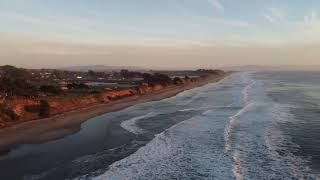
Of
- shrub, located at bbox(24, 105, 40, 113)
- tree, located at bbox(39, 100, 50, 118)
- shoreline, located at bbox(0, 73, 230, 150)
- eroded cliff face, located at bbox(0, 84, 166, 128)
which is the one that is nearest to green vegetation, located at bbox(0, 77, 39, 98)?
eroded cliff face, located at bbox(0, 84, 166, 128)

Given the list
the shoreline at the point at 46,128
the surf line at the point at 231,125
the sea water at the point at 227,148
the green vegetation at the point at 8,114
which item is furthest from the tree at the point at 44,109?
the surf line at the point at 231,125

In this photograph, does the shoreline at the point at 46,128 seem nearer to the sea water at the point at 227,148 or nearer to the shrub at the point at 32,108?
the shrub at the point at 32,108

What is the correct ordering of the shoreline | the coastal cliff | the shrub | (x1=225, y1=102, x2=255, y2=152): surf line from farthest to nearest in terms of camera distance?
1. the shrub
2. the coastal cliff
3. the shoreline
4. (x1=225, y1=102, x2=255, y2=152): surf line

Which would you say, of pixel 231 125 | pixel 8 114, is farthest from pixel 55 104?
pixel 231 125

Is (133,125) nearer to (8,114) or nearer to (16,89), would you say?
(8,114)

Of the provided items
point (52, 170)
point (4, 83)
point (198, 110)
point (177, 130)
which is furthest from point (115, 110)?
point (52, 170)

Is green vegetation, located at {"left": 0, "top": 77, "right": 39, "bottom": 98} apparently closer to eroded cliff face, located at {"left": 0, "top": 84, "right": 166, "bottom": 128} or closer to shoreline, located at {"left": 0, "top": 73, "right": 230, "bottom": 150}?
eroded cliff face, located at {"left": 0, "top": 84, "right": 166, "bottom": 128}
